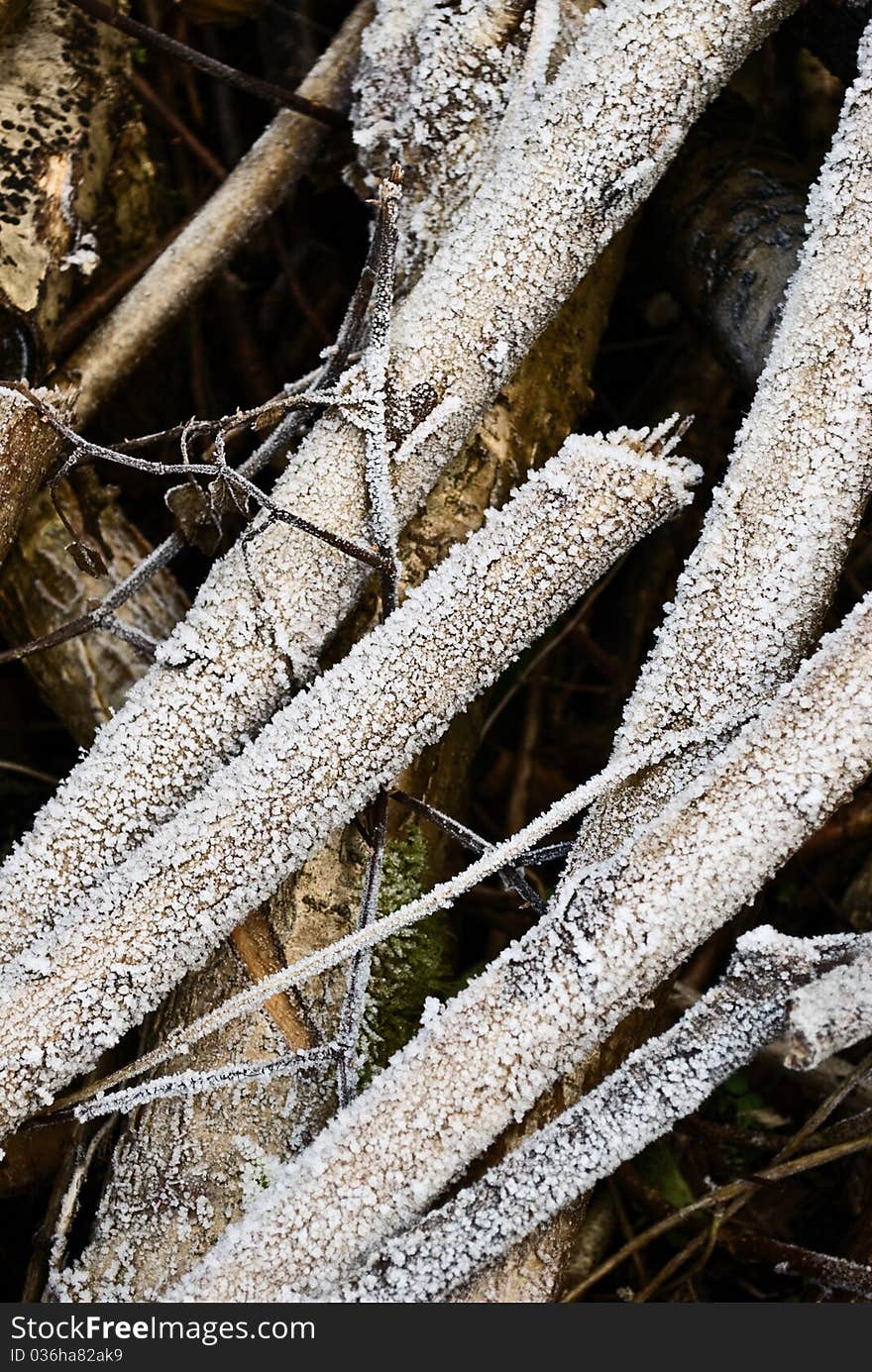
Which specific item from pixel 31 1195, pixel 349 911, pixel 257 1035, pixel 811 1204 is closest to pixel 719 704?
pixel 349 911

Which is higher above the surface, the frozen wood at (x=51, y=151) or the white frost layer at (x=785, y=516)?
the frozen wood at (x=51, y=151)

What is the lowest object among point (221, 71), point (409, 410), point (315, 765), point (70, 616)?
point (315, 765)

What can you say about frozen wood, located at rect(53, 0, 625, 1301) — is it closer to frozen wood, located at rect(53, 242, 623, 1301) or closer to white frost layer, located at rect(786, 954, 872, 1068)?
frozen wood, located at rect(53, 242, 623, 1301)

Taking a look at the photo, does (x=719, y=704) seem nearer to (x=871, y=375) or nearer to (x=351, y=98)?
(x=871, y=375)

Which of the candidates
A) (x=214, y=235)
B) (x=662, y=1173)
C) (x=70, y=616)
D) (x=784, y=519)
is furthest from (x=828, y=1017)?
(x=214, y=235)

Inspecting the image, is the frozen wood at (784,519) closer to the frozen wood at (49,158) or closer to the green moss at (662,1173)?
the green moss at (662,1173)

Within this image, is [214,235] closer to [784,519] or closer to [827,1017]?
[784,519]

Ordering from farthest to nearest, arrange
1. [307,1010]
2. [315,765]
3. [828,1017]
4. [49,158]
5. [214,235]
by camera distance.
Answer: [214,235] → [49,158] → [307,1010] → [315,765] → [828,1017]

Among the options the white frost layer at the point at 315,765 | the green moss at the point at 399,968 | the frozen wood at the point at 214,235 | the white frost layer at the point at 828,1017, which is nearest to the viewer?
the white frost layer at the point at 828,1017

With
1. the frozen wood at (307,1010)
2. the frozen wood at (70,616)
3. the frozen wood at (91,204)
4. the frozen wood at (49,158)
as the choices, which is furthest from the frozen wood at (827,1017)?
the frozen wood at (49,158)
